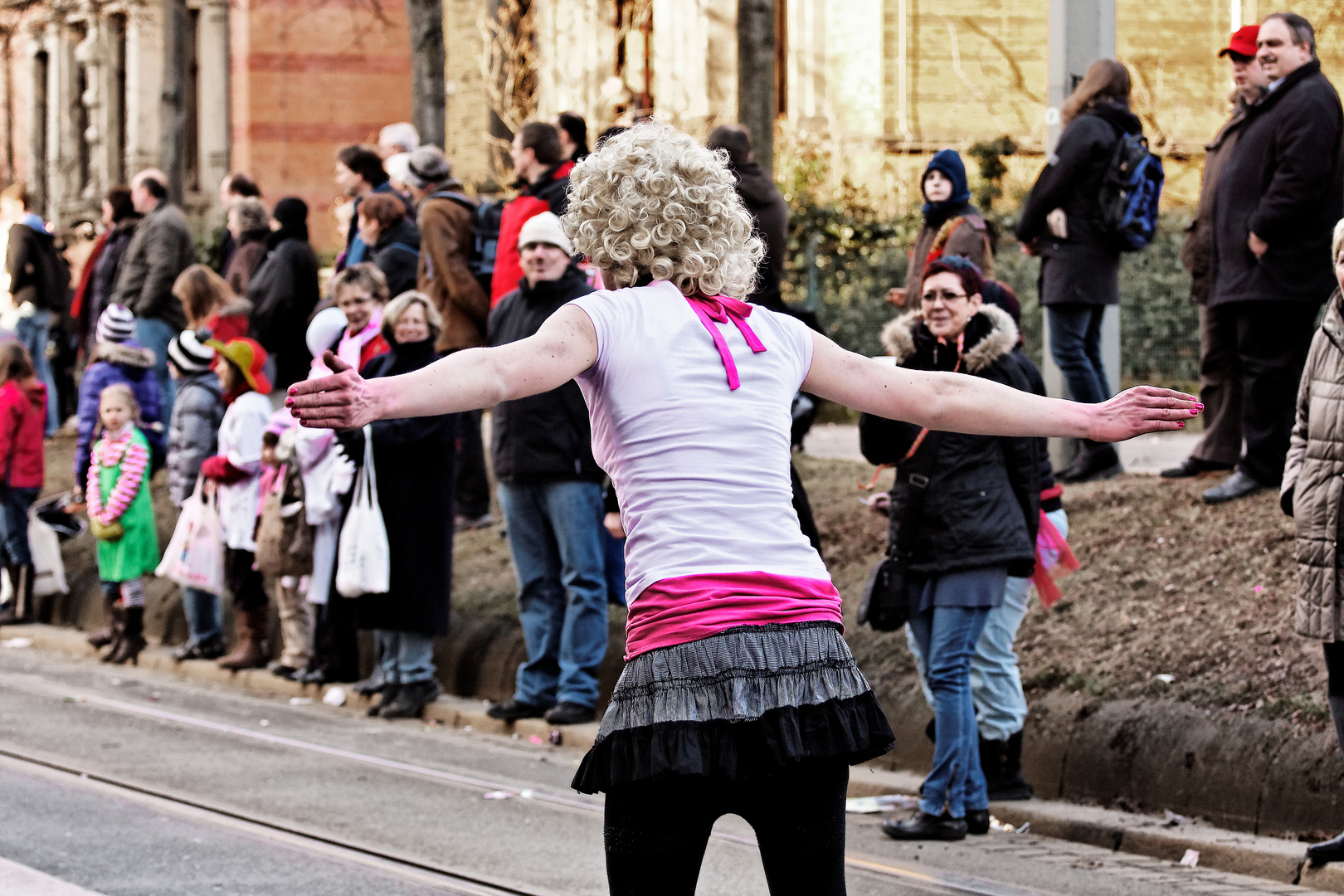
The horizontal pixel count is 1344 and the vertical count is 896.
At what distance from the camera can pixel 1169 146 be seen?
23.9 m

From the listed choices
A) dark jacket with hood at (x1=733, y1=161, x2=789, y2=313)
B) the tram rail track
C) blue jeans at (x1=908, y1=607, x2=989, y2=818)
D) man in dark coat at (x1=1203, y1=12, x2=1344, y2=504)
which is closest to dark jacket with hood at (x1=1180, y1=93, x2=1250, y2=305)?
man in dark coat at (x1=1203, y1=12, x2=1344, y2=504)

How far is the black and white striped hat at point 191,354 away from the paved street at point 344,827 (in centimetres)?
258

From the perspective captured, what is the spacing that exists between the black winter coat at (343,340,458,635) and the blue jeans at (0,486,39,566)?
4.47m

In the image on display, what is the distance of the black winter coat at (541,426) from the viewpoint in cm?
929

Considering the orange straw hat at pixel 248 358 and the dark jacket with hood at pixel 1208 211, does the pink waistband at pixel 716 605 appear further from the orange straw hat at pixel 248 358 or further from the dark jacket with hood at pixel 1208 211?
the orange straw hat at pixel 248 358

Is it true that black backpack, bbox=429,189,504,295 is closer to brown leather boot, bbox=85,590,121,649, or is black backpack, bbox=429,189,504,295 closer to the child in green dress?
the child in green dress

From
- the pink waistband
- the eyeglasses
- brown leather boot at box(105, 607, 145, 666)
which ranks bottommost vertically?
brown leather boot at box(105, 607, 145, 666)

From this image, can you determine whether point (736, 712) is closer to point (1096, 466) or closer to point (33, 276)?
point (1096, 466)

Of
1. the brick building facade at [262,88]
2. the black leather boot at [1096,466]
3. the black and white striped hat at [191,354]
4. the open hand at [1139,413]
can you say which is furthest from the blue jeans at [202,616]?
the brick building facade at [262,88]

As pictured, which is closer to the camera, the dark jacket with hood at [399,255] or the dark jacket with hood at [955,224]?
the dark jacket with hood at [955,224]

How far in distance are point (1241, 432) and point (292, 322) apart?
6.36m

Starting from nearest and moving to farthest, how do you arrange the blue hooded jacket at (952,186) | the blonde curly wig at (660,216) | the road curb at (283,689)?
the blonde curly wig at (660,216) → the road curb at (283,689) → the blue hooded jacket at (952,186)

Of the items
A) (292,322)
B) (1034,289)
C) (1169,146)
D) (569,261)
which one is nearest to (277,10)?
(1169,146)

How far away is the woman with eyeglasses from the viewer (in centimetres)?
704
